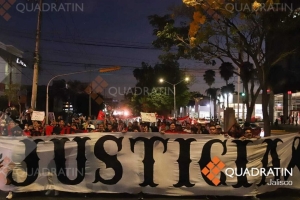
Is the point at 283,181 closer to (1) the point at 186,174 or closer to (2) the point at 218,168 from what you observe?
(2) the point at 218,168

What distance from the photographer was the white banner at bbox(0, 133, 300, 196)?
7852mm

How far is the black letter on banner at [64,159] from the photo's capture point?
7.92 m

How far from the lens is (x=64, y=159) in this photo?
26.3ft

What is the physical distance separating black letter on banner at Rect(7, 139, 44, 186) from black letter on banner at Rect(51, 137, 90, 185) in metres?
0.40

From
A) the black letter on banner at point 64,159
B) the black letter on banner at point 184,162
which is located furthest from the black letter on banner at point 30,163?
the black letter on banner at point 184,162

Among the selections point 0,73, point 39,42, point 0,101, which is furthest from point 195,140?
point 0,73

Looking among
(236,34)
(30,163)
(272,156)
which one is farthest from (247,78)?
(30,163)
